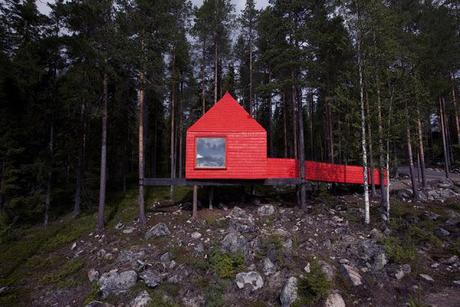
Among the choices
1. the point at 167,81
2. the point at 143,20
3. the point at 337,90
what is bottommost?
the point at 337,90

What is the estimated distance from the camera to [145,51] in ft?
52.3

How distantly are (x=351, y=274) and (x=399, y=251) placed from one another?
2769mm

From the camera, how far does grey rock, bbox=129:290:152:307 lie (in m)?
9.28

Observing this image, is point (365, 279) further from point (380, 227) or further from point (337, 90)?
point (337, 90)

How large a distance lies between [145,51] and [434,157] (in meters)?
41.0

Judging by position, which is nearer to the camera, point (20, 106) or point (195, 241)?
point (195, 241)

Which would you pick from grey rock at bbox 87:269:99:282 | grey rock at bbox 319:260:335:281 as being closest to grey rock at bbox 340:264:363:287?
grey rock at bbox 319:260:335:281

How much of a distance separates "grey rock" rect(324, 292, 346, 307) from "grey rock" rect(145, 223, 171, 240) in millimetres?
8274

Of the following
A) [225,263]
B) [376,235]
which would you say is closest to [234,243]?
[225,263]

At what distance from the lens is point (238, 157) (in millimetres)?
16031

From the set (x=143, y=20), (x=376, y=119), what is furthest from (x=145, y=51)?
(x=376, y=119)

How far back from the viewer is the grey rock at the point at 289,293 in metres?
9.01

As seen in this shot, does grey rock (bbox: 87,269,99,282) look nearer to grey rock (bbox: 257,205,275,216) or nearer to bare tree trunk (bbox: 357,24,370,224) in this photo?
grey rock (bbox: 257,205,275,216)

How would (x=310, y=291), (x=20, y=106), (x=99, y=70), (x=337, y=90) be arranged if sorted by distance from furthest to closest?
(x=20, y=106), (x=99, y=70), (x=337, y=90), (x=310, y=291)
